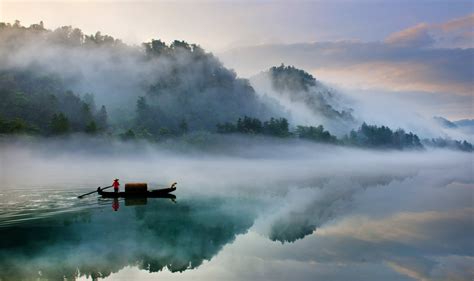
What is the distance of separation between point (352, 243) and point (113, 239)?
19634 mm

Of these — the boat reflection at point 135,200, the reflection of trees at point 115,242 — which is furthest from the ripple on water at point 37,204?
the reflection of trees at point 115,242

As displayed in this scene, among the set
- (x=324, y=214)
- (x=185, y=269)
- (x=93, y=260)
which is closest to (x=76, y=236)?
(x=93, y=260)

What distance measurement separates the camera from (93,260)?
28547mm

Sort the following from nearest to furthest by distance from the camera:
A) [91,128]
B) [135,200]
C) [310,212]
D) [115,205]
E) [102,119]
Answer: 1. [115,205]
2. [310,212]
3. [135,200]
4. [91,128]
5. [102,119]

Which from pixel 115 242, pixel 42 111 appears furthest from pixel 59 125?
pixel 115 242

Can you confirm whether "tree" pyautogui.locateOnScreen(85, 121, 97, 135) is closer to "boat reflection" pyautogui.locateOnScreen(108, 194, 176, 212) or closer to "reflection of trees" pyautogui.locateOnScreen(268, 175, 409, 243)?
"reflection of trees" pyautogui.locateOnScreen(268, 175, 409, 243)

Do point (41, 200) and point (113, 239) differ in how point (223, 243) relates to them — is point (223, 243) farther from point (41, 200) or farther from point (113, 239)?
point (41, 200)

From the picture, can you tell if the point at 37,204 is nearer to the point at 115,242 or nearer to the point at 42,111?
the point at 115,242

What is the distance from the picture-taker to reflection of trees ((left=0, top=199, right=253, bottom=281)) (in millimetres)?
26906

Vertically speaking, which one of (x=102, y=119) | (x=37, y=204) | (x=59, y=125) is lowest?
(x=37, y=204)

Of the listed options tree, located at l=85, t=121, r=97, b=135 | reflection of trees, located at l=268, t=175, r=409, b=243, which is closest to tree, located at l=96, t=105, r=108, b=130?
tree, located at l=85, t=121, r=97, b=135

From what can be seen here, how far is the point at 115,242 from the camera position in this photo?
3338 centimetres

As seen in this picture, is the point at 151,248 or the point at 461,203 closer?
the point at 151,248

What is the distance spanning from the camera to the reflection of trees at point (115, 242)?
26.9 meters
